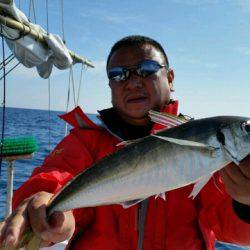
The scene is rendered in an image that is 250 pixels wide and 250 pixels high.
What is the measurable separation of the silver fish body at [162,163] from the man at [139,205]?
673 mm

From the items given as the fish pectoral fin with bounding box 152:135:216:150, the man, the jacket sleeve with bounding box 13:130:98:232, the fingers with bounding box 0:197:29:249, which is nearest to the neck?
the man

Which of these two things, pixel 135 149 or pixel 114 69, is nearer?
pixel 135 149

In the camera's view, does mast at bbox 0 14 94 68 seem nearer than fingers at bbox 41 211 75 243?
No

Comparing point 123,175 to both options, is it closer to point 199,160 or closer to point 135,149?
point 135,149

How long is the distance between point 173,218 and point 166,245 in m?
0.25

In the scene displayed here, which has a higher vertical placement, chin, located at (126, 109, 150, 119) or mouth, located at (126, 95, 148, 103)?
mouth, located at (126, 95, 148, 103)

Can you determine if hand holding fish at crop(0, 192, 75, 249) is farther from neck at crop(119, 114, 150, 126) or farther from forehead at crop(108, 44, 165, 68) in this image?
forehead at crop(108, 44, 165, 68)

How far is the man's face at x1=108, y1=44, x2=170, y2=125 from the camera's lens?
3992 mm

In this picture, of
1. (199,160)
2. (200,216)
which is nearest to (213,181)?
(200,216)

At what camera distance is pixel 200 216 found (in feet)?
12.8

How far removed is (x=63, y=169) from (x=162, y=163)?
1296 mm

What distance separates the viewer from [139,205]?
3.85m

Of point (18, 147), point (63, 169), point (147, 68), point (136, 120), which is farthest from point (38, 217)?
point (18, 147)

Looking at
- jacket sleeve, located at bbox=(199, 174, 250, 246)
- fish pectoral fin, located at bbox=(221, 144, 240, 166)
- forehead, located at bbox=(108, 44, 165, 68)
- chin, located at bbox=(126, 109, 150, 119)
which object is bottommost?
jacket sleeve, located at bbox=(199, 174, 250, 246)
